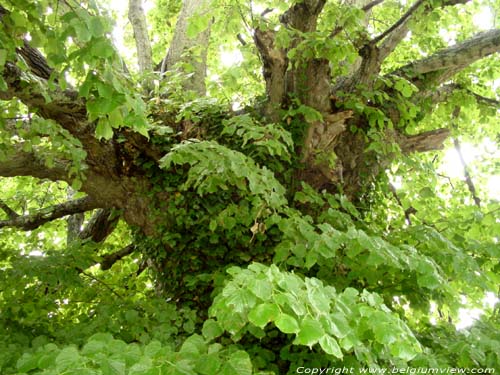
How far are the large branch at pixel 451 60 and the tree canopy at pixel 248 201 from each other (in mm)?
18

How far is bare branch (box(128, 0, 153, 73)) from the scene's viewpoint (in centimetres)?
570

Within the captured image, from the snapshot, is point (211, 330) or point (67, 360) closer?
point (67, 360)

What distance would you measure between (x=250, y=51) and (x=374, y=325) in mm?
3399

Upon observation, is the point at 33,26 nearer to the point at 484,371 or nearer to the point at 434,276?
the point at 434,276

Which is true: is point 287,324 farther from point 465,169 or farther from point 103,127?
point 465,169

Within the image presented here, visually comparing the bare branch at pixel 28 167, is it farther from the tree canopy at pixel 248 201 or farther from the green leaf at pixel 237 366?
the green leaf at pixel 237 366

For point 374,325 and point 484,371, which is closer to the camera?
point 374,325

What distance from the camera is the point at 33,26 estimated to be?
2.08m

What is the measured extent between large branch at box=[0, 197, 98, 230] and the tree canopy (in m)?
0.02

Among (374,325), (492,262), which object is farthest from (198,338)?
(492,262)

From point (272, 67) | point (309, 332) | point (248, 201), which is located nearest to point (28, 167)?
point (248, 201)

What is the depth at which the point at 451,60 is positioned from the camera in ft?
13.1

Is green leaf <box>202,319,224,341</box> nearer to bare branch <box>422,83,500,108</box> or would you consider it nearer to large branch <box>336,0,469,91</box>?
large branch <box>336,0,469,91</box>

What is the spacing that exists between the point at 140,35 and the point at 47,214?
2751 mm
